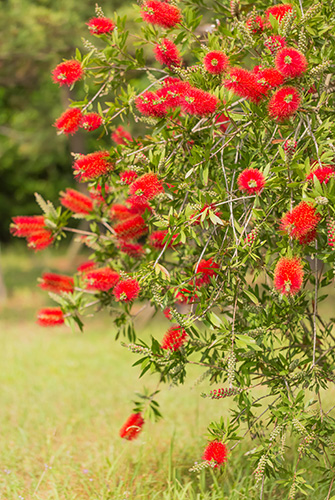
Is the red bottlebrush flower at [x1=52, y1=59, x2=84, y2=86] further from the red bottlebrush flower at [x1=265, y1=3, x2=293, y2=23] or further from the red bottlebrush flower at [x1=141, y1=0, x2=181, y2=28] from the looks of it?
the red bottlebrush flower at [x1=265, y1=3, x2=293, y2=23]

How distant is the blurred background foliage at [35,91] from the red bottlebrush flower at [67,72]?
2368mm

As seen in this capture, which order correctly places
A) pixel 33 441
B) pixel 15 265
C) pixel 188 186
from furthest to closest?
pixel 15 265
pixel 33 441
pixel 188 186

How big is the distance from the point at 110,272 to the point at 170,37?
1.24m

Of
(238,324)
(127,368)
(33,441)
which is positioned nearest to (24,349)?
(127,368)

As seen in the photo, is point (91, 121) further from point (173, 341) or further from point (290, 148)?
point (173, 341)

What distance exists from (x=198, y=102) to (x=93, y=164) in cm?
59

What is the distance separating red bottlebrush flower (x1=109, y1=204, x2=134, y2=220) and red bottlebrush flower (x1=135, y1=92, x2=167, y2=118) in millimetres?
779

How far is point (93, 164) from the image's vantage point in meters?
2.58

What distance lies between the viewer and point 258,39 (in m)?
2.67

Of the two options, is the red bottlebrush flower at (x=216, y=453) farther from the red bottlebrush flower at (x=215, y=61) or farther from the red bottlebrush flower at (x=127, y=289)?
the red bottlebrush flower at (x=215, y=61)

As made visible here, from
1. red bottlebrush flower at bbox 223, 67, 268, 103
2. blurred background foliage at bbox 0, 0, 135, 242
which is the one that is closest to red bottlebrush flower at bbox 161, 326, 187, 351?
red bottlebrush flower at bbox 223, 67, 268, 103

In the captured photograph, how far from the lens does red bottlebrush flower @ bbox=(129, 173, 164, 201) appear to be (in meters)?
2.32

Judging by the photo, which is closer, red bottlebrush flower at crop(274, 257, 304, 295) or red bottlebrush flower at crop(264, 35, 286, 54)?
red bottlebrush flower at crop(274, 257, 304, 295)

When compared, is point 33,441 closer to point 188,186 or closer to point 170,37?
point 188,186
